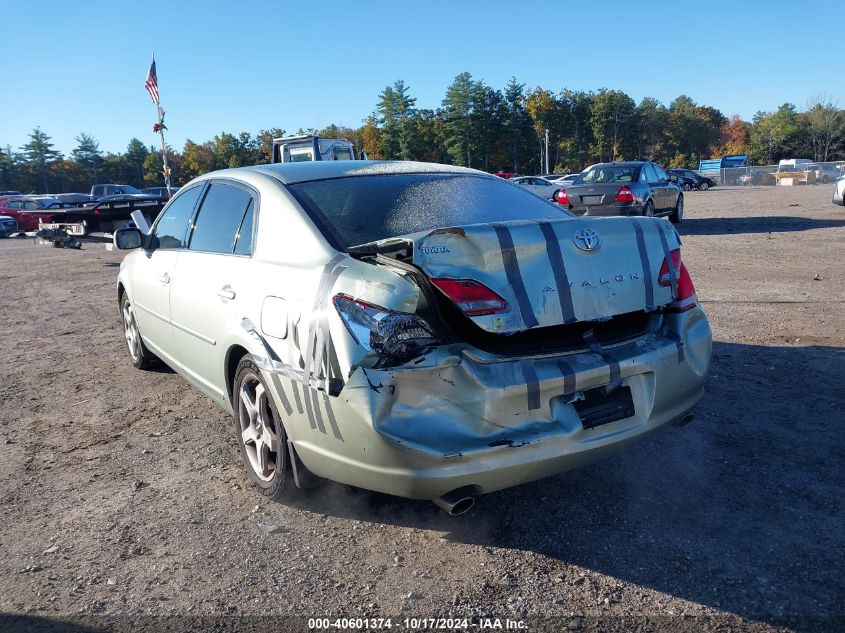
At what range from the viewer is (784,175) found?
50656 mm

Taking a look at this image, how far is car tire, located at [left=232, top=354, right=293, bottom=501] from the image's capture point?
3.18 metres

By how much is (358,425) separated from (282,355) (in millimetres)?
582

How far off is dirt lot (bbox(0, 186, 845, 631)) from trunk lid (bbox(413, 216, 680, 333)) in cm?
97

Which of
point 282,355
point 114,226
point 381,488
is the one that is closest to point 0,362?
point 282,355

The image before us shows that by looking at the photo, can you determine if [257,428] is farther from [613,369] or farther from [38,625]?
[613,369]

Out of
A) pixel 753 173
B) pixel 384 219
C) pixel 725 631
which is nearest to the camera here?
pixel 725 631

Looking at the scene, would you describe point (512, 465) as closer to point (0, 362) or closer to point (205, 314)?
point (205, 314)

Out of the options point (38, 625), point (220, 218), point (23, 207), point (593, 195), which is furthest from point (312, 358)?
point (23, 207)

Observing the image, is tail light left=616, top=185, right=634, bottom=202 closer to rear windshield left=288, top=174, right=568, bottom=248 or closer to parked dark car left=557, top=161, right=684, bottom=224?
parked dark car left=557, top=161, right=684, bottom=224

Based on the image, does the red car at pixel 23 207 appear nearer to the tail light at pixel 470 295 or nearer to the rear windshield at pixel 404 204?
the rear windshield at pixel 404 204

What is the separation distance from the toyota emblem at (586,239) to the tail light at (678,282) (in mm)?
441

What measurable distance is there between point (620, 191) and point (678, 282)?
11.3 meters

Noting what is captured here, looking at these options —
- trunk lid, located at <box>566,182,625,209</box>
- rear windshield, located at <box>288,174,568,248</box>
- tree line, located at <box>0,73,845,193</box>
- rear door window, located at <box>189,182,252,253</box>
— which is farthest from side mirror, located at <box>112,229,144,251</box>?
tree line, located at <box>0,73,845,193</box>

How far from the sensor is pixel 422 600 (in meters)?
2.56
